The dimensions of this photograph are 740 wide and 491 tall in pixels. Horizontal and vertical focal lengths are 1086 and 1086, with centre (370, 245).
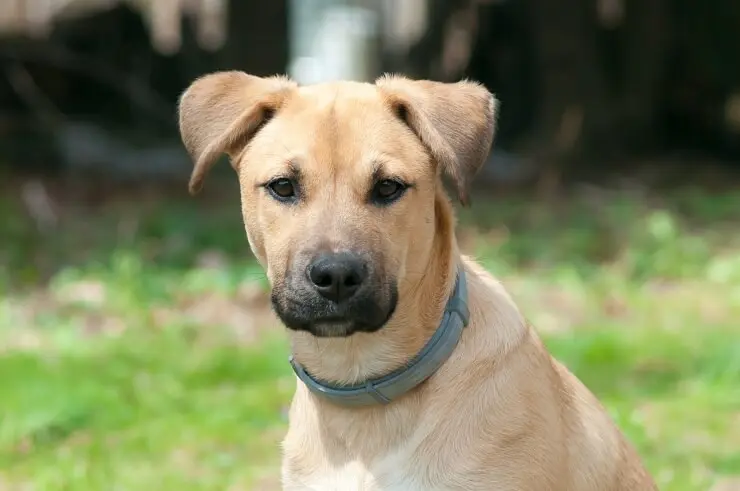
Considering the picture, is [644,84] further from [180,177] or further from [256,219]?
[256,219]

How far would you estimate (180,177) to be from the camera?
11219 millimetres

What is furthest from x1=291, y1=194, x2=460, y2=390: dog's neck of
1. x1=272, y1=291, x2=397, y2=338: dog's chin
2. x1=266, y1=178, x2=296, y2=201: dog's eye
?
x1=266, y1=178, x2=296, y2=201: dog's eye

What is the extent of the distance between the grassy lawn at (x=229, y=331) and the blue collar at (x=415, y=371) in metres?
1.74

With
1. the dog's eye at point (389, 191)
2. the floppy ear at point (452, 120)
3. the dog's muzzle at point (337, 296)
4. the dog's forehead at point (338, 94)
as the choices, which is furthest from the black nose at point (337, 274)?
the dog's forehead at point (338, 94)

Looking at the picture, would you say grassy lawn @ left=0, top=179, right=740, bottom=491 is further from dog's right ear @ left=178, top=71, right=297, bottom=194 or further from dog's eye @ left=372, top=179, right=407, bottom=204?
dog's eye @ left=372, top=179, right=407, bottom=204

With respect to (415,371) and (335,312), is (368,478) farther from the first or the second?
(335,312)

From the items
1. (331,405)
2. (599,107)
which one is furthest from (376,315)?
(599,107)

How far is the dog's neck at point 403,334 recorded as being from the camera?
345cm

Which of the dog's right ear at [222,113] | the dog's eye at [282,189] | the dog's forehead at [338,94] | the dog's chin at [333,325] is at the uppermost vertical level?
the dog's forehead at [338,94]

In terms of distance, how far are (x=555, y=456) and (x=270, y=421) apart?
2684 mm

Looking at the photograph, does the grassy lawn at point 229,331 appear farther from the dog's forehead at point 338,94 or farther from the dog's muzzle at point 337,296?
the dog's forehead at point 338,94

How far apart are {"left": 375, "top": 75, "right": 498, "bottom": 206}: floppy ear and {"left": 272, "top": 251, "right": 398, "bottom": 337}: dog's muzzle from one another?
42 cm

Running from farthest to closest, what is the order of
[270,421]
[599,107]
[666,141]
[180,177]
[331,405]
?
[666,141] < [599,107] < [180,177] < [270,421] < [331,405]

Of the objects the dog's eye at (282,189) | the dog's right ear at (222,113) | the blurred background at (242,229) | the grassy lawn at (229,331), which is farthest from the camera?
the blurred background at (242,229)
